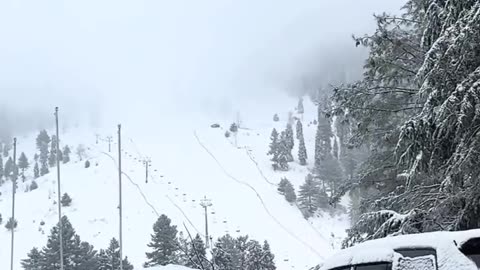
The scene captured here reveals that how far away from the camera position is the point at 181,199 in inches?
3442

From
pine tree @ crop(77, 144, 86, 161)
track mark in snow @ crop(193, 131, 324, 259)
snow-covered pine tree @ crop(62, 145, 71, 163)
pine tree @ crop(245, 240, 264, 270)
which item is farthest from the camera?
pine tree @ crop(77, 144, 86, 161)

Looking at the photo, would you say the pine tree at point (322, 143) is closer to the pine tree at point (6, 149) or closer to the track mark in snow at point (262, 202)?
the track mark in snow at point (262, 202)

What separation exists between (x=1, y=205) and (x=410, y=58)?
97781 mm

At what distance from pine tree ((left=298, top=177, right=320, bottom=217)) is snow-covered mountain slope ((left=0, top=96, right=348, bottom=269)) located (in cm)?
184

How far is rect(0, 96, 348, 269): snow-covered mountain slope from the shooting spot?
2721 inches

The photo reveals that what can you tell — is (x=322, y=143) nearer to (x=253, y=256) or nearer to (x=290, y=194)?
(x=290, y=194)

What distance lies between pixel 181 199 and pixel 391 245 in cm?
8498

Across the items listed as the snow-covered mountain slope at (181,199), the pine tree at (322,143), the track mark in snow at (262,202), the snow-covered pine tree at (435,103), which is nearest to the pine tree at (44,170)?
the snow-covered mountain slope at (181,199)

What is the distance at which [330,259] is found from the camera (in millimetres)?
3939

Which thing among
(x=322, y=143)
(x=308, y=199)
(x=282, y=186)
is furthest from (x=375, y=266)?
(x=322, y=143)

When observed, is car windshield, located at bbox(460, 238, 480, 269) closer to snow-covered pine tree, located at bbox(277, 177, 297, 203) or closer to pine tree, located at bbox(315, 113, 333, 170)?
snow-covered pine tree, located at bbox(277, 177, 297, 203)

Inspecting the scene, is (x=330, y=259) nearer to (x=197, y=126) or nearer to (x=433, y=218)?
(x=433, y=218)

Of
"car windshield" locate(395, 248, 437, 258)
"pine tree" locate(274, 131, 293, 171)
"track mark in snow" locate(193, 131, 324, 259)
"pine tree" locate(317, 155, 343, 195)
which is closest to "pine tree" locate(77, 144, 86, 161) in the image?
"track mark in snow" locate(193, 131, 324, 259)

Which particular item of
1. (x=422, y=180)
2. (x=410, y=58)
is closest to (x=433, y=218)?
(x=422, y=180)
